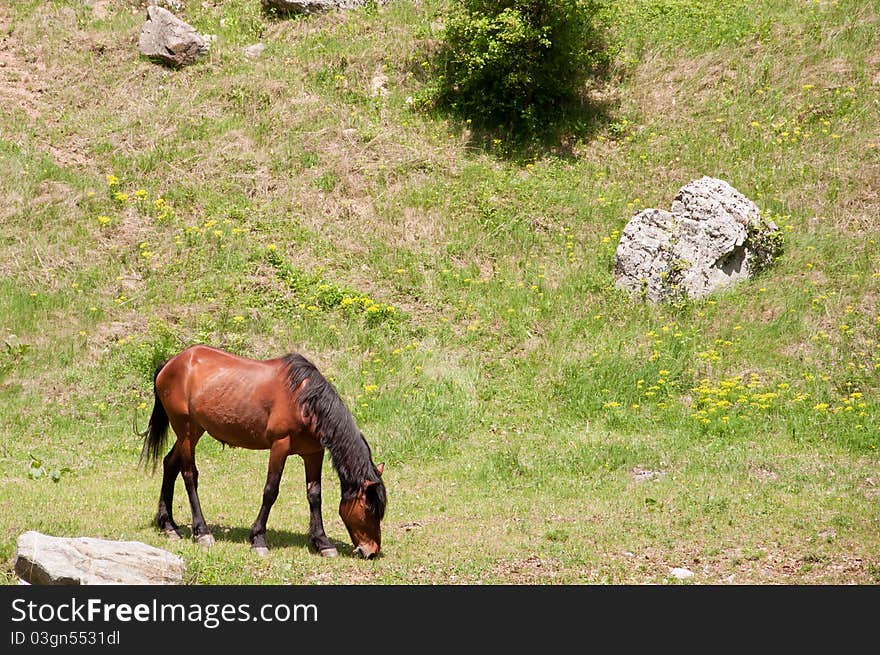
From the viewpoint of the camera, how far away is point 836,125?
21.8m

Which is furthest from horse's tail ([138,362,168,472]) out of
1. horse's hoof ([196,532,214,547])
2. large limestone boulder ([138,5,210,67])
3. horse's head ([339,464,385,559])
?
large limestone boulder ([138,5,210,67])

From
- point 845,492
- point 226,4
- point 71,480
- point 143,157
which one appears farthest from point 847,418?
point 226,4

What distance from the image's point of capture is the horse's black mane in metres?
10.2

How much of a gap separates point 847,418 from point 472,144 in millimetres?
11399

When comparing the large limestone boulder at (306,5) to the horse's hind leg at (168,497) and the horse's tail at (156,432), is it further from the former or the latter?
the horse's hind leg at (168,497)

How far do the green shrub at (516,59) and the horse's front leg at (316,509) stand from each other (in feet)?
45.1

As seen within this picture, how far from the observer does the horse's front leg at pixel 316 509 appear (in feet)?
34.5

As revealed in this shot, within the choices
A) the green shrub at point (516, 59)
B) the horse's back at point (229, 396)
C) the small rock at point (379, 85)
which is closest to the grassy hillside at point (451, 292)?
the small rock at point (379, 85)

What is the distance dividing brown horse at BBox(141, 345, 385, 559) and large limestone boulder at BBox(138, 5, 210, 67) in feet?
51.3

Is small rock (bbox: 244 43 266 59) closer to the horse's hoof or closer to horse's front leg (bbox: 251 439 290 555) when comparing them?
horse's front leg (bbox: 251 439 290 555)

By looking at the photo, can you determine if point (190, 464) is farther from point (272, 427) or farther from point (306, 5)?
point (306, 5)

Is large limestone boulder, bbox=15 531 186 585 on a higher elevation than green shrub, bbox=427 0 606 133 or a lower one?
lower

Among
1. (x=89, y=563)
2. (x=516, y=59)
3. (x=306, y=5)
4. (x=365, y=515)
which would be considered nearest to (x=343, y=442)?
(x=365, y=515)

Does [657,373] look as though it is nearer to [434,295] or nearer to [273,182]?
[434,295]
